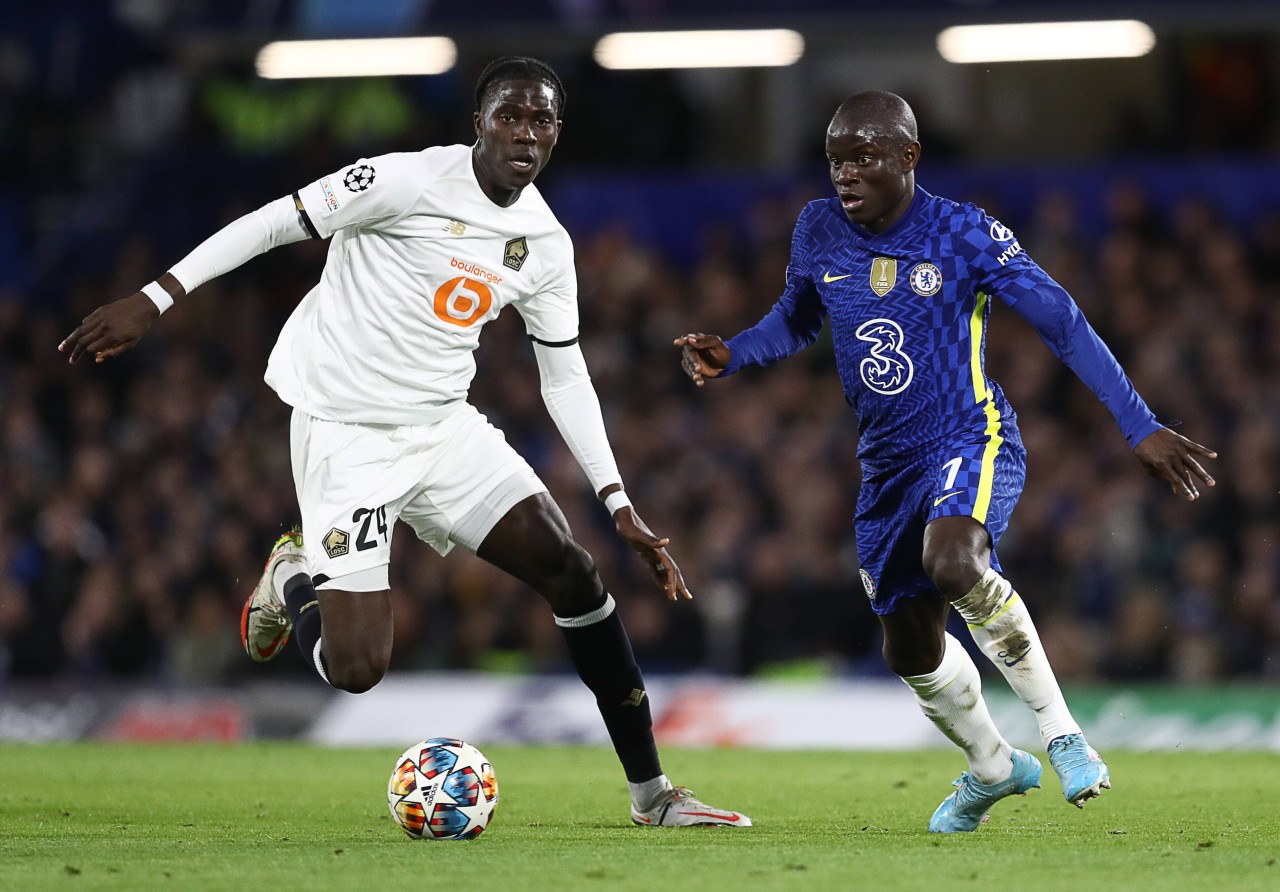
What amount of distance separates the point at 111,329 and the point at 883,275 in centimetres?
268

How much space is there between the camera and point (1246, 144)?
17.5 meters

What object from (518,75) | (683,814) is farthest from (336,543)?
(518,75)

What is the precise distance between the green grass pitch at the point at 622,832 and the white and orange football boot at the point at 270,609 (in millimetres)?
705

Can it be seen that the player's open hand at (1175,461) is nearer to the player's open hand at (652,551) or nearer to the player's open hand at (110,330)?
the player's open hand at (652,551)

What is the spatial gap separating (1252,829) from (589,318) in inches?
410

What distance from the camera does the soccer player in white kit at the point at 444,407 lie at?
22.6ft

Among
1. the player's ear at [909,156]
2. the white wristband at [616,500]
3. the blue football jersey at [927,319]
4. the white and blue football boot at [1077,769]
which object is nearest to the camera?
the white and blue football boot at [1077,769]

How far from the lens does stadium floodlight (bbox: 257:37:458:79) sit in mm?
15742

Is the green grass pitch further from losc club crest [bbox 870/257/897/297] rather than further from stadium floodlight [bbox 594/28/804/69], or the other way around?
stadium floodlight [bbox 594/28/804/69]

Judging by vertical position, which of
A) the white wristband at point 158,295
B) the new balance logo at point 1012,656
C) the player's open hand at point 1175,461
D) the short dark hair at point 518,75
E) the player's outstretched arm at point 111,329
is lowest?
the new balance logo at point 1012,656

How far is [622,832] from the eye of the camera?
6758mm

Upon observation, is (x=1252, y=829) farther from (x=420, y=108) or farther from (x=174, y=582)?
(x=420, y=108)

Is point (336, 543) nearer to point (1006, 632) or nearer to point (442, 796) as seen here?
point (442, 796)

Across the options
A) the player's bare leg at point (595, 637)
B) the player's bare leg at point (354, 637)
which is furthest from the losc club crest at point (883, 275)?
the player's bare leg at point (354, 637)
